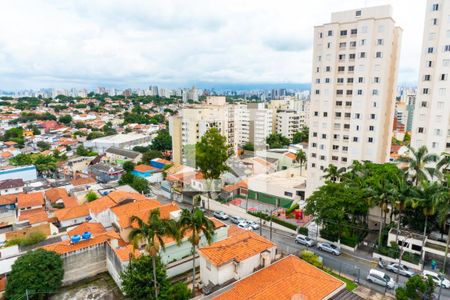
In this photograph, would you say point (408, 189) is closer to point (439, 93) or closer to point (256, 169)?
point (439, 93)

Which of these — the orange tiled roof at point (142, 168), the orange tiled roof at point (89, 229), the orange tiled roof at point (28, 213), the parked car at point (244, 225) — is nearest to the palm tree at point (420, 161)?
the parked car at point (244, 225)

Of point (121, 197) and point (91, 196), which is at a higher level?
point (121, 197)

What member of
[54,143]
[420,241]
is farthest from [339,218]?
[54,143]

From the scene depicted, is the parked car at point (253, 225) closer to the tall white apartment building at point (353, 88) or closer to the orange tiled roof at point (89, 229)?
the tall white apartment building at point (353, 88)

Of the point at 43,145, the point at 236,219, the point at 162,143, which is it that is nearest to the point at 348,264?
the point at 236,219

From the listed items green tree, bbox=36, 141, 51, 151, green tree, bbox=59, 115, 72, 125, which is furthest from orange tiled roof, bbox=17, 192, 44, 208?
green tree, bbox=59, 115, 72, 125

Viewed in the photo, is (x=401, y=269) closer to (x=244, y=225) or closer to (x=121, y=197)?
(x=244, y=225)

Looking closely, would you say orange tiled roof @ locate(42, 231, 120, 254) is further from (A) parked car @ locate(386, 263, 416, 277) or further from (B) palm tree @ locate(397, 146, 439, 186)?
(B) palm tree @ locate(397, 146, 439, 186)
